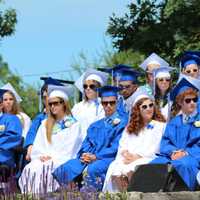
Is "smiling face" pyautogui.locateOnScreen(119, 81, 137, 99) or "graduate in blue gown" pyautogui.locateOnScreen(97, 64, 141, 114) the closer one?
"graduate in blue gown" pyautogui.locateOnScreen(97, 64, 141, 114)

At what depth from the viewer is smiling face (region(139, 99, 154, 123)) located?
1070cm

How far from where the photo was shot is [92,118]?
40.3 feet

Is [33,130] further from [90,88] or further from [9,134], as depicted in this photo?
[90,88]

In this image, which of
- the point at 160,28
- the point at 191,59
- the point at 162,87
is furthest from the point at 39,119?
the point at 160,28

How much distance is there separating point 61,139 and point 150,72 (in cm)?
151

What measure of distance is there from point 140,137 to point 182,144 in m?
0.66

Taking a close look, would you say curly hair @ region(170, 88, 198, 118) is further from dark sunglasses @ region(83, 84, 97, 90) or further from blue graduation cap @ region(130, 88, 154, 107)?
dark sunglasses @ region(83, 84, 97, 90)

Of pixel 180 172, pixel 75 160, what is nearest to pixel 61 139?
pixel 75 160

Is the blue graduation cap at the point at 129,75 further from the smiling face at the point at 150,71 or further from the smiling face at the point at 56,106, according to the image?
the smiling face at the point at 56,106

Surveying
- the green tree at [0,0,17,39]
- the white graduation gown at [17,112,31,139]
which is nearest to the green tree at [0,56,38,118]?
the green tree at [0,0,17,39]

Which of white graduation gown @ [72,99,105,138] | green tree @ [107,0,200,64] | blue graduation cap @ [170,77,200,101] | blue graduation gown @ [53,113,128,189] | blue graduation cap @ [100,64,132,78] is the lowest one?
blue graduation gown @ [53,113,128,189]

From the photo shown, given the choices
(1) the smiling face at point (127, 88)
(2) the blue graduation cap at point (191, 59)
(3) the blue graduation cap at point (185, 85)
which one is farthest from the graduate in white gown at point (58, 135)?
(3) the blue graduation cap at point (185, 85)

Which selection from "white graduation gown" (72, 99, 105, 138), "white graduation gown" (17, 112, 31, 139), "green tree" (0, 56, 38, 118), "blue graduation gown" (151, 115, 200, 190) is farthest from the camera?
"green tree" (0, 56, 38, 118)

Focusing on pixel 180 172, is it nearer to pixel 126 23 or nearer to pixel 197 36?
pixel 197 36
